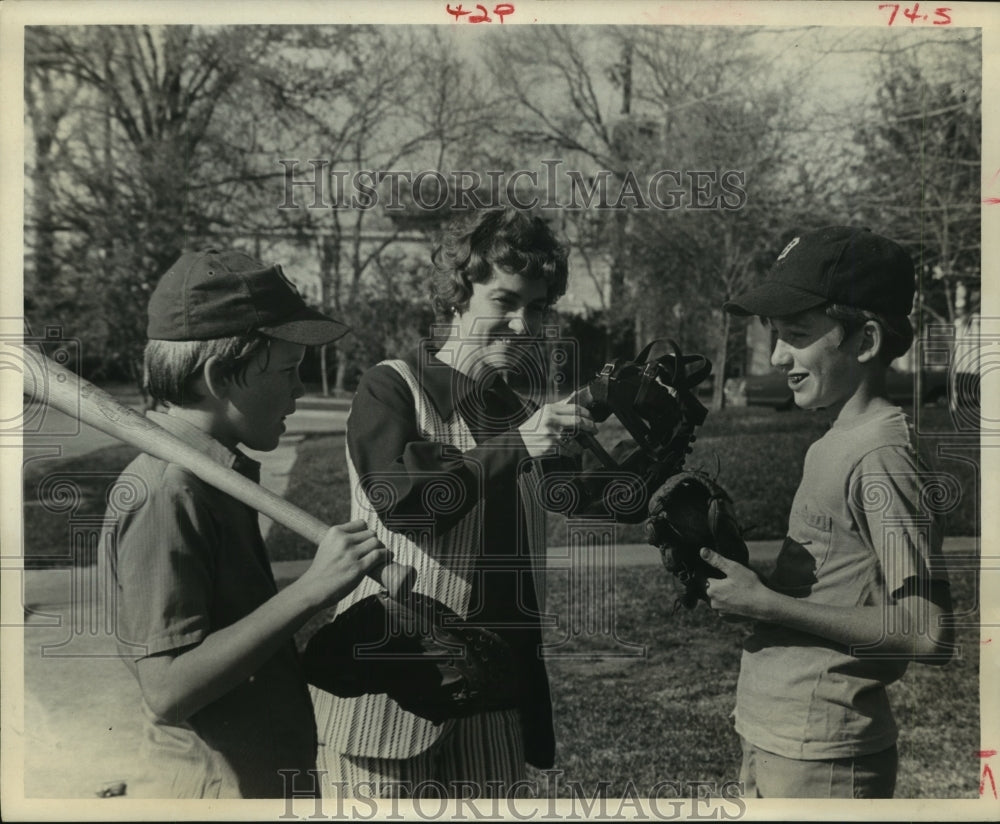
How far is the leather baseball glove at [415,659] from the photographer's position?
2930 millimetres

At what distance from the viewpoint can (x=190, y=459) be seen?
2.65 m

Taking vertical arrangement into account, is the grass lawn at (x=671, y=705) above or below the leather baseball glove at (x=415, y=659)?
below

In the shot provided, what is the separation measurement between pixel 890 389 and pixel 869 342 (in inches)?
22.4

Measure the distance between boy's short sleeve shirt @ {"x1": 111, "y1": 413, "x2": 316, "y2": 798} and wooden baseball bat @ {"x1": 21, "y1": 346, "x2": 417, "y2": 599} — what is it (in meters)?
0.04

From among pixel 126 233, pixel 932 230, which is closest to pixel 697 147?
pixel 932 230

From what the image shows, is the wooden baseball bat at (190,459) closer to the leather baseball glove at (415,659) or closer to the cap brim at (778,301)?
the leather baseball glove at (415,659)

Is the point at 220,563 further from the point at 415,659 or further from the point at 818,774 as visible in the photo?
the point at 818,774

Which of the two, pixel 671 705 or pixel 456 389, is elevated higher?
pixel 456 389

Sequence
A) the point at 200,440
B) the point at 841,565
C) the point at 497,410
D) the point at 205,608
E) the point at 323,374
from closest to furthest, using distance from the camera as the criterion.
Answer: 1. the point at 205,608
2. the point at 200,440
3. the point at 841,565
4. the point at 497,410
5. the point at 323,374

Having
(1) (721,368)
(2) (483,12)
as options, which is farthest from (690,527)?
(2) (483,12)

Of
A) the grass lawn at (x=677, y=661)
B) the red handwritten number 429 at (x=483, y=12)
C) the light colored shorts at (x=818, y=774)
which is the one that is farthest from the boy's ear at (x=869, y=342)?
the red handwritten number 429 at (x=483, y=12)

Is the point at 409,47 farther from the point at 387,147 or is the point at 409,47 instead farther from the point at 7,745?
the point at 7,745

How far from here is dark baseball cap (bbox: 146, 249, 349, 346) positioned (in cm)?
280

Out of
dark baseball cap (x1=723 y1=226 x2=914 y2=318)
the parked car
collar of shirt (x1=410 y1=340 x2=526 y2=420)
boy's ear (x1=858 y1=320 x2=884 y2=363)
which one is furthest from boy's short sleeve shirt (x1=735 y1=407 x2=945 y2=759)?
collar of shirt (x1=410 y1=340 x2=526 y2=420)
